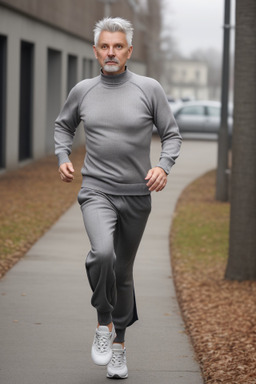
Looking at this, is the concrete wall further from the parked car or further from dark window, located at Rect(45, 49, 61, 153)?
the parked car

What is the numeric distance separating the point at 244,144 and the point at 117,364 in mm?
3517

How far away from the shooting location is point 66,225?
1201 cm

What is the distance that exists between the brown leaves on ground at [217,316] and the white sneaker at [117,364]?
475 mm

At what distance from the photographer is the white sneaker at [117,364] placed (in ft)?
17.0

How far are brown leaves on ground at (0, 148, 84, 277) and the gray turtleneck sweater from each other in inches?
10.4

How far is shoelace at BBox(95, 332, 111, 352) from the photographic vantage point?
4863 mm

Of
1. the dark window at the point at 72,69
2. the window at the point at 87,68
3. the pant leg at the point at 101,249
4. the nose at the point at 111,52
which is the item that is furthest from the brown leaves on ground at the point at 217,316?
the window at the point at 87,68

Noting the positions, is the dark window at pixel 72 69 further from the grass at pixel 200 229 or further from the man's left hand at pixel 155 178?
the man's left hand at pixel 155 178

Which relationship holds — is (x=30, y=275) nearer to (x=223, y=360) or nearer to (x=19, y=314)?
(x=19, y=314)

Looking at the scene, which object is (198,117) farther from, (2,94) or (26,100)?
(2,94)

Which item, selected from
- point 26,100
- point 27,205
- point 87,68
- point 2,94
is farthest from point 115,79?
point 87,68

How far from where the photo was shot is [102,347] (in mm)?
4863

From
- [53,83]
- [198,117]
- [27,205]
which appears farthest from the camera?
[198,117]

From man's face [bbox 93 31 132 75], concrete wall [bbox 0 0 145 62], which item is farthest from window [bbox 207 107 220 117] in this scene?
man's face [bbox 93 31 132 75]
